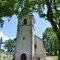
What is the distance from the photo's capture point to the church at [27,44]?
4316 centimetres

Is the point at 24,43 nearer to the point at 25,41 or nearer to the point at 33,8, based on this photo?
the point at 25,41

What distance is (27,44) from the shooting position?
143 ft

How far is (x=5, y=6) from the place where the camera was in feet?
54.0

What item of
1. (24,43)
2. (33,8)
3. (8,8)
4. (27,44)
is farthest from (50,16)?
(24,43)

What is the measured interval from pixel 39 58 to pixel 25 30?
292 inches

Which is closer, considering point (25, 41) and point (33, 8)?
point (33, 8)

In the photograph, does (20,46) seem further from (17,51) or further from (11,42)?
(11,42)

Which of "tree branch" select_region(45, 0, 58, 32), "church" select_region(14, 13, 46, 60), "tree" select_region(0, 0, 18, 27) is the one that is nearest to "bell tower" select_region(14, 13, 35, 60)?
"church" select_region(14, 13, 46, 60)

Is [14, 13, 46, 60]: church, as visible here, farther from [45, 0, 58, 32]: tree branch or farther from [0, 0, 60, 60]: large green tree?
[45, 0, 58, 32]: tree branch

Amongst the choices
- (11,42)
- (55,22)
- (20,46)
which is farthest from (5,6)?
(11,42)

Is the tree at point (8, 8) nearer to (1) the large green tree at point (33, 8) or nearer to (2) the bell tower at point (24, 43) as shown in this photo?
(1) the large green tree at point (33, 8)

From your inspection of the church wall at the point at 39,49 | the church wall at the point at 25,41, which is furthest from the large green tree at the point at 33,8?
the church wall at the point at 39,49

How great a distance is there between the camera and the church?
4316 centimetres

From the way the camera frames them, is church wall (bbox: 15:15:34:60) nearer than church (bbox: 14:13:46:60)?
Yes
